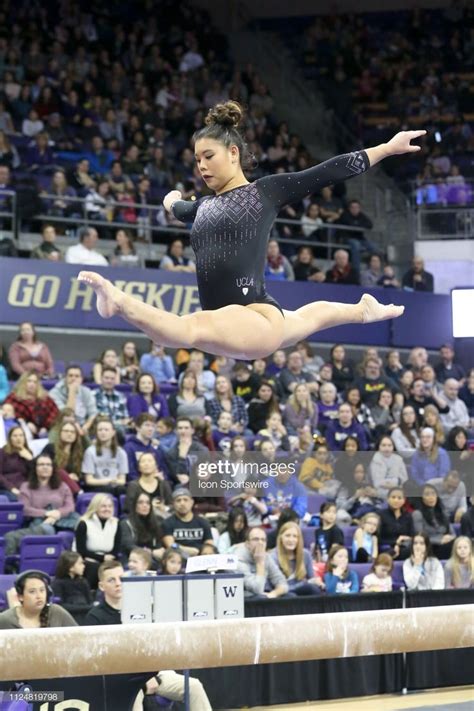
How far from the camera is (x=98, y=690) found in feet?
24.5

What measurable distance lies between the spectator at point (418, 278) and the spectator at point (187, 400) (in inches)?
170

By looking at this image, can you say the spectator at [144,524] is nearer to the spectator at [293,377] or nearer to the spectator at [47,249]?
the spectator at [293,377]

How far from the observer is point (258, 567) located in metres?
9.66

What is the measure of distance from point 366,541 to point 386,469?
114cm

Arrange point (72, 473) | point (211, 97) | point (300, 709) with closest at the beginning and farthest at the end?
1. point (300, 709)
2. point (72, 473)
3. point (211, 97)

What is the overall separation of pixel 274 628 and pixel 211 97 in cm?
1289

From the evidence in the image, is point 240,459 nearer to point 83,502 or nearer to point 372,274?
point 83,502

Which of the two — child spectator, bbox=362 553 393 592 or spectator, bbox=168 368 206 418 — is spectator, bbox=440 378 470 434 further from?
child spectator, bbox=362 553 393 592

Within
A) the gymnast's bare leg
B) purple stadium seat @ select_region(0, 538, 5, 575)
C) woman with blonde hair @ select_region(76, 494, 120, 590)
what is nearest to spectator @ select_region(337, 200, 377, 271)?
woman with blonde hair @ select_region(76, 494, 120, 590)

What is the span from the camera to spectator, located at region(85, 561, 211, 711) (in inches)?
298

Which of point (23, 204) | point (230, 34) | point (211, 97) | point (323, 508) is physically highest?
point (230, 34)

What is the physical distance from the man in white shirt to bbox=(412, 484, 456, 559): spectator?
441 cm

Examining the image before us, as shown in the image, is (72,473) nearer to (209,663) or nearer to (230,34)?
(209,663)

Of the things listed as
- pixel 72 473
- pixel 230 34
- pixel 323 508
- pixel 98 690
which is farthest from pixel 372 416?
pixel 230 34
